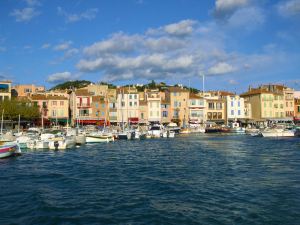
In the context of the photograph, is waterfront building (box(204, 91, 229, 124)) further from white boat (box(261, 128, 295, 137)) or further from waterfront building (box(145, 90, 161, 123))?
white boat (box(261, 128, 295, 137))

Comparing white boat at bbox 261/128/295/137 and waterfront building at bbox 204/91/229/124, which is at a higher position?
waterfront building at bbox 204/91/229/124

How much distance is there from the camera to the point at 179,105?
3846 inches

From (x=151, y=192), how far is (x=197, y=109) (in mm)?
79813

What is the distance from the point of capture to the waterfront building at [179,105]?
9725cm

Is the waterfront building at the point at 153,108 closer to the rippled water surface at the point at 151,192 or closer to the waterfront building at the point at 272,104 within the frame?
the waterfront building at the point at 272,104

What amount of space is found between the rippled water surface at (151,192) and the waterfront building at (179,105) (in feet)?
211

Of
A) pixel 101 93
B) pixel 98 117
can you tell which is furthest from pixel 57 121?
pixel 101 93

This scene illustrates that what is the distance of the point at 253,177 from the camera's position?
80.0 feet

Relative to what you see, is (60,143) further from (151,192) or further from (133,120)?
(133,120)

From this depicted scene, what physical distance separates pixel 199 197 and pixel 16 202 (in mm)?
8857

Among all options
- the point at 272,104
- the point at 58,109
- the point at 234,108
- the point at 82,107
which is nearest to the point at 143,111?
the point at 82,107

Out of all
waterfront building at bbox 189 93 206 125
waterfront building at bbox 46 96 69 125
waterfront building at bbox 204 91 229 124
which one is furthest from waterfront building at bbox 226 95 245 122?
waterfront building at bbox 46 96 69 125

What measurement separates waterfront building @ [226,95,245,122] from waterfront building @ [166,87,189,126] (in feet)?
40.8

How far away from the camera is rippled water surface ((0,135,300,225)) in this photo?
15.5 m
